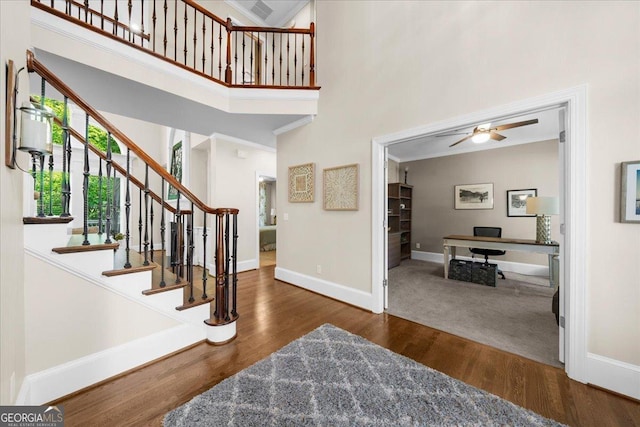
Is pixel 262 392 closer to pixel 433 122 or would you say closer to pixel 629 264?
pixel 629 264

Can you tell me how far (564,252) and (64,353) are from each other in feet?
12.1

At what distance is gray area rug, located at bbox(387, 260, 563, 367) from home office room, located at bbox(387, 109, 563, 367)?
0.04ft

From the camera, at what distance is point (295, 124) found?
3.73 metres

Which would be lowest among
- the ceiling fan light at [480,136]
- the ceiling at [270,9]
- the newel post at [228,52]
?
the ceiling fan light at [480,136]

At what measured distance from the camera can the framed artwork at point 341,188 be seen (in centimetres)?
301

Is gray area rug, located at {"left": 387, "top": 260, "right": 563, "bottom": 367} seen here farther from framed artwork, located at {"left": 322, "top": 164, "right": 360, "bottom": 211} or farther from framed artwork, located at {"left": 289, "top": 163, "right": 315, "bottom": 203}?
framed artwork, located at {"left": 289, "top": 163, "right": 315, "bottom": 203}

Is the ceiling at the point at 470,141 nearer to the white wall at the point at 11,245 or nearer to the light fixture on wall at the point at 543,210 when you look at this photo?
the light fixture on wall at the point at 543,210

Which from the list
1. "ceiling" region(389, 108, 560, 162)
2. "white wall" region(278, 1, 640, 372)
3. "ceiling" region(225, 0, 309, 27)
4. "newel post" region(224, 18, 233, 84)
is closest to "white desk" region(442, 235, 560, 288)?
"ceiling" region(389, 108, 560, 162)

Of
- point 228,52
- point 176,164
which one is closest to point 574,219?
point 228,52

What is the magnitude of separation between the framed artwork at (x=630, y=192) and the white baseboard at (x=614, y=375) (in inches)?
38.7

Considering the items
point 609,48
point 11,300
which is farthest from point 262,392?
point 609,48

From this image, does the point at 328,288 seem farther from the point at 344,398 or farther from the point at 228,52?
the point at 228,52

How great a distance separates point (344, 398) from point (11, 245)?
2064mm


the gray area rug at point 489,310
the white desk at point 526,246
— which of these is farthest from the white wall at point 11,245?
the white desk at point 526,246
